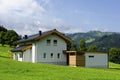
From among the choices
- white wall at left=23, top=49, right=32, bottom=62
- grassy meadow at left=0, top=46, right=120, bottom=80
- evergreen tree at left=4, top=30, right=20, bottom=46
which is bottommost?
grassy meadow at left=0, top=46, right=120, bottom=80

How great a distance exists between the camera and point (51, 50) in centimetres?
6425

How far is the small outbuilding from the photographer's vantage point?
62156 mm

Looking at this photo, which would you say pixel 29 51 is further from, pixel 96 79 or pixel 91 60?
pixel 96 79

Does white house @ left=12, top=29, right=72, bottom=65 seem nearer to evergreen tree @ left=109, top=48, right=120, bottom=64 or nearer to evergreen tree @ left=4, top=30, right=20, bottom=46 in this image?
evergreen tree @ left=4, top=30, right=20, bottom=46

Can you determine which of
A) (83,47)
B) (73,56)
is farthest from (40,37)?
(83,47)

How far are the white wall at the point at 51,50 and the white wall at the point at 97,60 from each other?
17.1 ft

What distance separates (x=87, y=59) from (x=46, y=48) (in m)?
8.84

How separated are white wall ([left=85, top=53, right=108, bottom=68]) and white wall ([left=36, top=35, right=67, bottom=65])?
5.22 m

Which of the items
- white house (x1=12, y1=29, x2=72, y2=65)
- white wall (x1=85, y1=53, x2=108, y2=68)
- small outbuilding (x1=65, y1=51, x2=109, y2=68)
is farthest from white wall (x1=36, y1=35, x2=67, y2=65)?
white wall (x1=85, y1=53, x2=108, y2=68)

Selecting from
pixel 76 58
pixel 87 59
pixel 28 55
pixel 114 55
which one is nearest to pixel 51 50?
pixel 28 55

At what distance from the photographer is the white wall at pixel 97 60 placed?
6362cm

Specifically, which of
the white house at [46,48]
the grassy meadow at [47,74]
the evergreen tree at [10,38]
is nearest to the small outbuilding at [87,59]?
the white house at [46,48]

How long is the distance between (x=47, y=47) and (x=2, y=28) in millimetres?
108824

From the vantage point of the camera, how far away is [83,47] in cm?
12306
